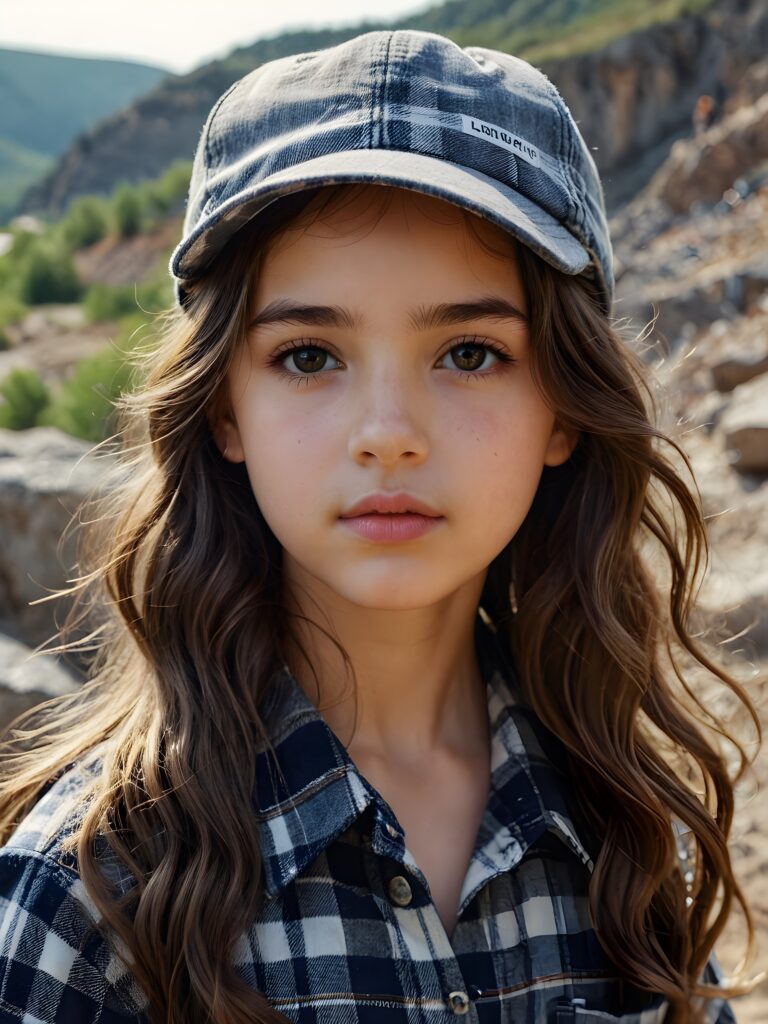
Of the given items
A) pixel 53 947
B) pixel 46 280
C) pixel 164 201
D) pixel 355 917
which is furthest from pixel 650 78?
pixel 53 947

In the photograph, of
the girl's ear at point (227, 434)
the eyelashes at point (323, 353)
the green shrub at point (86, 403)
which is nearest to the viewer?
the eyelashes at point (323, 353)

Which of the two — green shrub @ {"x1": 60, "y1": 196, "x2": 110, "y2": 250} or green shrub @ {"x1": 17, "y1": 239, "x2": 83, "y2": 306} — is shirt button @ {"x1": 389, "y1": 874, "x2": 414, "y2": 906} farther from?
green shrub @ {"x1": 60, "y1": 196, "x2": 110, "y2": 250}

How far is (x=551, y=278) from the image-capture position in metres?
1.48

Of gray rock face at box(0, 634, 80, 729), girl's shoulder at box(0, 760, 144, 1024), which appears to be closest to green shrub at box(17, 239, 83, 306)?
gray rock face at box(0, 634, 80, 729)

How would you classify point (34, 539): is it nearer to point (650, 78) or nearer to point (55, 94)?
point (650, 78)

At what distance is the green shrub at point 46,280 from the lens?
55.6 ft

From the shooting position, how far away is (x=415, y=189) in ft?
4.22

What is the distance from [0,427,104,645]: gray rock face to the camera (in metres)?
3.00

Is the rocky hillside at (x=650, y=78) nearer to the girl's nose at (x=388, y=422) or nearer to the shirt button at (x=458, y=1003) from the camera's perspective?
the girl's nose at (x=388, y=422)

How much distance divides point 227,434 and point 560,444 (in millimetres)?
510

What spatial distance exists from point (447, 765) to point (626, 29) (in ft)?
106

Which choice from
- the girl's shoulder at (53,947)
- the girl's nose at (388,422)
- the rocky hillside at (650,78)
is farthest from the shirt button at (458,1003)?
the rocky hillside at (650,78)

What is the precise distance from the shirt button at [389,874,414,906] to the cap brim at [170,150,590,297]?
0.83 metres

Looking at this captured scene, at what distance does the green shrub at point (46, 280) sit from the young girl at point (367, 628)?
53.7 ft
